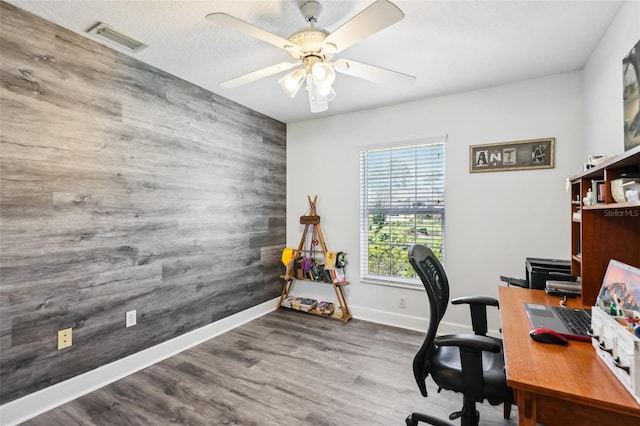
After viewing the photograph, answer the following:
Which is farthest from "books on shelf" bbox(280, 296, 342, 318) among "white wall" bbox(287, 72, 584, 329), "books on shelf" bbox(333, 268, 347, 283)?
"books on shelf" bbox(333, 268, 347, 283)

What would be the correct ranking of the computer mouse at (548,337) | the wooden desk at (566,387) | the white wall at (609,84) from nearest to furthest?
the wooden desk at (566,387), the computer mouse at (548,337), the white wall at (609,84)

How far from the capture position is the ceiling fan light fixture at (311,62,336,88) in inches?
72.4

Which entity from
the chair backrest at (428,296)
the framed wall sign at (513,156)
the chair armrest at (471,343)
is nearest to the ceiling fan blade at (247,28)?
the chair backrest at (428,296)

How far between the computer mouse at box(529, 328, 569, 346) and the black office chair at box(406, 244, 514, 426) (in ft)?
0.52

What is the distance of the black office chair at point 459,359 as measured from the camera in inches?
52.1

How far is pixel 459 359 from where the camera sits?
5.14 ft

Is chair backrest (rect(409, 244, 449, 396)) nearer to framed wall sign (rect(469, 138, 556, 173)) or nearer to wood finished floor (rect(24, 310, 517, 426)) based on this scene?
wood finished floor (rect(24, 310, 517, 426))

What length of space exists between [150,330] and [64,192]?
4.23 ft

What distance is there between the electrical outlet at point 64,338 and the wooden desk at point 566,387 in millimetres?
2583

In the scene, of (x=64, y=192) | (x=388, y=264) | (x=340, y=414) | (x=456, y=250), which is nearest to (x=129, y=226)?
(x=64, y=192)

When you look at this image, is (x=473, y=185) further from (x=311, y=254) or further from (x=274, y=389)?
(x=274, y=389)

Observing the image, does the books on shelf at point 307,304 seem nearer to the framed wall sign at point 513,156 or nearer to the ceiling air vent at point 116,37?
the framed wall sign at point 513,156

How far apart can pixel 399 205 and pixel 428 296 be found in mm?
2093

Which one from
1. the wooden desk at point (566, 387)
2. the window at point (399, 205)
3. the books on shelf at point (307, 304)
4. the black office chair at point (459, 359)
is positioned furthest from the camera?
the books on shelf at point (307, 304)
